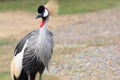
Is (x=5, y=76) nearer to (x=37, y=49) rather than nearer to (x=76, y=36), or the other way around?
(x=37, y=49)

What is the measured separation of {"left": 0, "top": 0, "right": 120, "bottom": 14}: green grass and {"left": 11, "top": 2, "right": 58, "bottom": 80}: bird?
22.3m

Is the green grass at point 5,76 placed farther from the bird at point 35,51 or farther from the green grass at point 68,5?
the green grass at point 68,5

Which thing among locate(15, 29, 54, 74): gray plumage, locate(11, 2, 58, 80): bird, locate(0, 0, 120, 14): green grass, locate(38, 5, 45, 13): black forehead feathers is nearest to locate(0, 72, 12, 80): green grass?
locate(11, 2, 58, 80): bird

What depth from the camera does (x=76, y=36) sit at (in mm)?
22484

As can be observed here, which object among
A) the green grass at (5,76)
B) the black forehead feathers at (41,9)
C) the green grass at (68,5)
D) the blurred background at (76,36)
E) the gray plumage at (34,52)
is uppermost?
the black forehead feathers at (41,9)

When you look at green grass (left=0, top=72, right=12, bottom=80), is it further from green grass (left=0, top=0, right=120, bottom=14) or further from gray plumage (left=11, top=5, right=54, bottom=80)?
green grass (left=0, top=0, right=120, bottom=14)

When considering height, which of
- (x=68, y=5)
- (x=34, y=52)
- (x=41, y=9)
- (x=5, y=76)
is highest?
(x=41, y=9)

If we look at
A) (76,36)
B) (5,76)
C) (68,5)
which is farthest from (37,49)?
(68,5)

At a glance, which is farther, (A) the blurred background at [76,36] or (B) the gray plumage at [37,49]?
(A) the blurred background at [76,36]

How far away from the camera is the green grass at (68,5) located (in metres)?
34.1

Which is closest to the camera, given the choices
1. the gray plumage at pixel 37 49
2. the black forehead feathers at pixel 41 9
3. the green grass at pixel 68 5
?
the gray plumage at pixel 37 49

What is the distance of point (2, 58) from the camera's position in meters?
17.0

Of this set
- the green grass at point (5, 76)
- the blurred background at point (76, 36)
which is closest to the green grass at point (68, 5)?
the blurred background at point (76, 36)

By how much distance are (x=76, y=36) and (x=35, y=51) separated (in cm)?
1206
